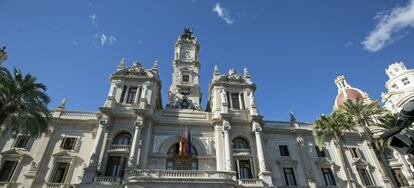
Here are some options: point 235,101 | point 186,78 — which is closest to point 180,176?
point 235,101

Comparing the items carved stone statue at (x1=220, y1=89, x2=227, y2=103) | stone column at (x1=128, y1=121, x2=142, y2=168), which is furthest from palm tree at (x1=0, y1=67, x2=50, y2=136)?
carved stone statue at (x1=220, y1=89, x2=227, y2=103)

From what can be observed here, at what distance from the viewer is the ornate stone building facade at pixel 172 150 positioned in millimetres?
23984

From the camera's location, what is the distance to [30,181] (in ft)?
77.6

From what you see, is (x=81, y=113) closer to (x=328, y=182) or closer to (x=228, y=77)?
(x=228, y=77)

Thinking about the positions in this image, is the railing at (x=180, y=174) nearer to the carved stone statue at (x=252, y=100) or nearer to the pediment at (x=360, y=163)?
the carved stone statue at (x=252, y=100)

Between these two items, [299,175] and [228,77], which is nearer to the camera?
[299,175]

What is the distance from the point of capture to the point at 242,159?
27.7m

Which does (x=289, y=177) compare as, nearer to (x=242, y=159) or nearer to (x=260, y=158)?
(x=260, y=158)

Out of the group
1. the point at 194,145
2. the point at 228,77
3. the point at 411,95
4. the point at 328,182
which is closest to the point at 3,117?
the point at 194,145

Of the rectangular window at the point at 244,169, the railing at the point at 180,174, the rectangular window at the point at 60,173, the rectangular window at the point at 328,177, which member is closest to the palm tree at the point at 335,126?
the rectangular window at the point at 328,177

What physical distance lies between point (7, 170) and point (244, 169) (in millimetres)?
25310

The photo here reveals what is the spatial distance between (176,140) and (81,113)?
13005 millimetres

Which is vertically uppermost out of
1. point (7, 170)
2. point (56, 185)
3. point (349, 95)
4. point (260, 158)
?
point (349, 95)

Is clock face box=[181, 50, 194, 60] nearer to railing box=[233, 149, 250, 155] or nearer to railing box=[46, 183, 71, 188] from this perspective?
railing box=[233, 149, 250, 155]
